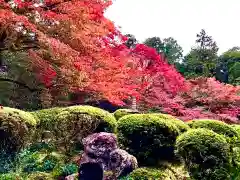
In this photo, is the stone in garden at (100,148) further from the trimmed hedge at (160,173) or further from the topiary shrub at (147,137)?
the topiary shrub at (147,137)

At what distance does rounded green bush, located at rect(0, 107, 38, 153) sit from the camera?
889 cm

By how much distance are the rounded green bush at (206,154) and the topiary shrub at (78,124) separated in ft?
7.99

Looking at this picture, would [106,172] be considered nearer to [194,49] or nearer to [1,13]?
[1,13]

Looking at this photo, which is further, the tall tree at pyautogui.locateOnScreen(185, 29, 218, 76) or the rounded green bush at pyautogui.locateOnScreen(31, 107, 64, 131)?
the tall tree at pyautogui.locateOnScreen(185, 29, 218, 76)

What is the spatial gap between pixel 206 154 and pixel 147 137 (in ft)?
5.54

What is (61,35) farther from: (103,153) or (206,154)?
(206,154)

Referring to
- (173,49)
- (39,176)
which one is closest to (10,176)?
(39,176)

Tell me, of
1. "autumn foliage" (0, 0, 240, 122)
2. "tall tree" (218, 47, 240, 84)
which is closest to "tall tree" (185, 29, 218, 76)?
"tall tree" (218, 47, 240, 84)

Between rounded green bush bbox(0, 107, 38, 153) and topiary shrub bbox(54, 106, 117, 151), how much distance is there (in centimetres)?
72

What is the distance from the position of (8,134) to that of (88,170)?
8.24 ft

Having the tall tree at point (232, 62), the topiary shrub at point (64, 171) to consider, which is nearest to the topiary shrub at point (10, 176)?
the topiary shrub at point (64, 171)

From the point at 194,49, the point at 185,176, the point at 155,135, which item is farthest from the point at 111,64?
the point at 194,49

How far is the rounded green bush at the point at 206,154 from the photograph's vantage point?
743 cm

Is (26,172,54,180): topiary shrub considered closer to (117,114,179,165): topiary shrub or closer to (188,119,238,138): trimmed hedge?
(117,114,179,165): topiary shrub
